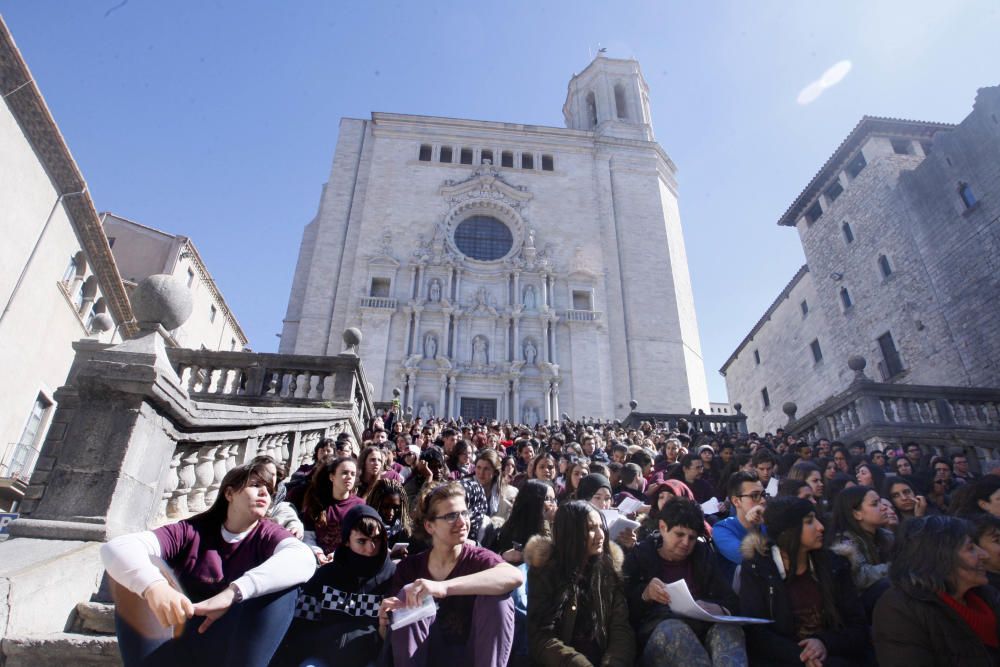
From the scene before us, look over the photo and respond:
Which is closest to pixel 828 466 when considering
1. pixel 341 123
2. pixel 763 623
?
pixel 763 623

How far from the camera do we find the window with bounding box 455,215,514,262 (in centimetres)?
2925

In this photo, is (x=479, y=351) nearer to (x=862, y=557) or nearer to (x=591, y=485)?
(x=591, y=485)

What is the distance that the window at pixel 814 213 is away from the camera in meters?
26.5

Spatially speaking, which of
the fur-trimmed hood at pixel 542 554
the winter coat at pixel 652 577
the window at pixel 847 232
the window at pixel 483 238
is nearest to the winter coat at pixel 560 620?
the fur-trimmed hood at pixel 542 554

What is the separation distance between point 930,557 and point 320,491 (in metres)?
3.95

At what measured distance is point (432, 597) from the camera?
297 cm

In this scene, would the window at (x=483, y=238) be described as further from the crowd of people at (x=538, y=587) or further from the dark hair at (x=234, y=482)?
the dark hair at (x=234, y=482)

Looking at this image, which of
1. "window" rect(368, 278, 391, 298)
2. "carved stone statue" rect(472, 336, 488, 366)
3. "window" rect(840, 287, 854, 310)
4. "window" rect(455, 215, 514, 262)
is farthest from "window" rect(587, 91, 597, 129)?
"window" rect(840, 287, 854, 310)

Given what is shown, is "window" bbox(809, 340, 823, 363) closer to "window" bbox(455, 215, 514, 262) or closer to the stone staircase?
"window" bbox(455, 215, 514, 262)

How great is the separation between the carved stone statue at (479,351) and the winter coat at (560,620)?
21.8 meters

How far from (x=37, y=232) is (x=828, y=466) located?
64.9 feet

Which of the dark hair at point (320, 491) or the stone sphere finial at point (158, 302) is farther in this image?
the stone sphere finial at point (158, 302)

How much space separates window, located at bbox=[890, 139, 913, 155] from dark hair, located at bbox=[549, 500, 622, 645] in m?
25.4

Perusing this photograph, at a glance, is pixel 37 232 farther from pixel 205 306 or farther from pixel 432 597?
pixel 432 597
